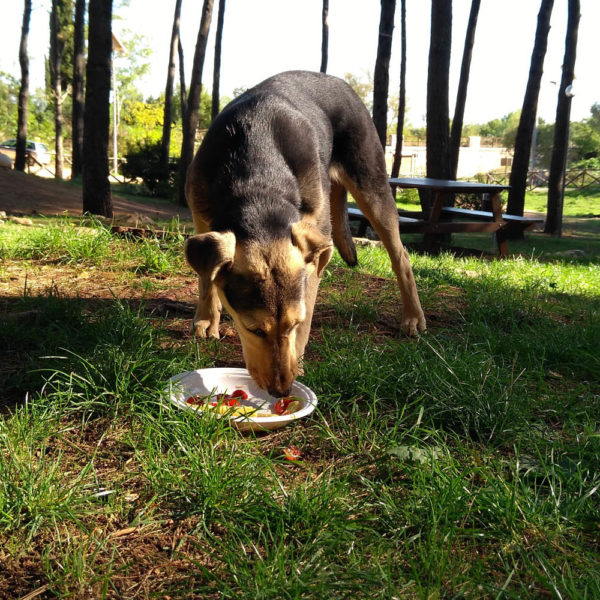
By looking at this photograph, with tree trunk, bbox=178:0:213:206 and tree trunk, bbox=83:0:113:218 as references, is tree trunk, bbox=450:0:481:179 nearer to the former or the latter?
tree trunk, bbox=178:0:213:206

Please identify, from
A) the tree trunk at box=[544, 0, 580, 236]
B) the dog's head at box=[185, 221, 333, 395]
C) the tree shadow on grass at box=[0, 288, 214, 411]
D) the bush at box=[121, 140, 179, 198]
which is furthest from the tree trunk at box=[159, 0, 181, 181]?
the dog's head at box=[185, 221, 333, 395]

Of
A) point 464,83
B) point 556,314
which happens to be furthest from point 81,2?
point 556,314

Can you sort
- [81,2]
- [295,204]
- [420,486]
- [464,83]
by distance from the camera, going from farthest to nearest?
[81,2] → [464,83] → [295,204] → [420,486]

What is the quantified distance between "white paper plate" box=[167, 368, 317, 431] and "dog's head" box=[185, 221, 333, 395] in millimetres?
167

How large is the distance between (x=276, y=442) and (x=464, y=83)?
18938mm

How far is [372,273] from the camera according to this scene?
684 centimetres

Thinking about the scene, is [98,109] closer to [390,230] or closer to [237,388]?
[390,230]

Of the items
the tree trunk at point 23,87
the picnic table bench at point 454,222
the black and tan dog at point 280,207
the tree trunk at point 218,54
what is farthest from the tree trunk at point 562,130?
the tree trunk at point 23,87

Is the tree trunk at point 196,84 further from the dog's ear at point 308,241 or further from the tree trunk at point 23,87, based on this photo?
the dog's ear at point 308,241

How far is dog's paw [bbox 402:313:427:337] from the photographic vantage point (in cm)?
475

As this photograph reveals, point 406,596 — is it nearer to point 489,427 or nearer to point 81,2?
point 489,427

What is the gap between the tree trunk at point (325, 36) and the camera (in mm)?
21922

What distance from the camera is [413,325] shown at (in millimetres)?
4848

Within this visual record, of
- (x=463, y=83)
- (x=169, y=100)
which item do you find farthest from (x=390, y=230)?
(x=169, y=100)
